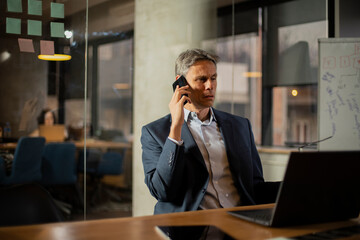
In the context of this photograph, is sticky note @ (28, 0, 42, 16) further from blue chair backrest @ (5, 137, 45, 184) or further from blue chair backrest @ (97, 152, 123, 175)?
blue chair backrest @ (97, 152, 123, 175)

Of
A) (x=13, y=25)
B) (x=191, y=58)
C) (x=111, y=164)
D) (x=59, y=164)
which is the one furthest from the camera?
(x=111, y=164)

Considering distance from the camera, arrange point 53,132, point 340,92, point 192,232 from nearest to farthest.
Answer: point 192,232 < point 53,132 < point 340,92

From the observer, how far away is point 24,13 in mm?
3201

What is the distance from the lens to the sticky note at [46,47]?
3285 mm

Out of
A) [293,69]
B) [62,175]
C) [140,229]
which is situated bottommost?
[62,175]

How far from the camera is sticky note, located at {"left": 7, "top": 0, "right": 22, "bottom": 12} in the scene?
318 centimetres

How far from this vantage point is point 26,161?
11.3ft

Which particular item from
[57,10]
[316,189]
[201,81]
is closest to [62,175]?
[57,10]

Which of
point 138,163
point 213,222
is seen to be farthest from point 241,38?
point 213,222

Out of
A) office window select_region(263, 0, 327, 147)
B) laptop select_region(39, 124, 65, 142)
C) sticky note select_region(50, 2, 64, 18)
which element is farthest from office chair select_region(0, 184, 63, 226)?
office window select_region(263, 0, 327, 147)

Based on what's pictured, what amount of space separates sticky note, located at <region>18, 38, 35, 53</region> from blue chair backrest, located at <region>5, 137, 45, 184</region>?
0.72 m

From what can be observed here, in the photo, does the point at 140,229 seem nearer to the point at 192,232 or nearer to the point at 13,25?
the point at 192,232

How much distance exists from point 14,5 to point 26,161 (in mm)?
1268

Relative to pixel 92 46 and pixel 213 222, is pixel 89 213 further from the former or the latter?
pixel 213 222
